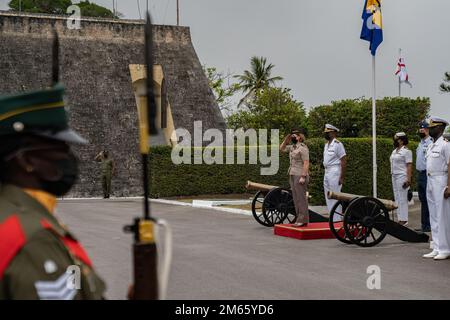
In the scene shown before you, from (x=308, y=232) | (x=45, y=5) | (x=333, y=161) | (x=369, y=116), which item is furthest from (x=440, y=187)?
(x=45, y=5)

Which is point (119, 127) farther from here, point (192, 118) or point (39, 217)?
point (39, 217)

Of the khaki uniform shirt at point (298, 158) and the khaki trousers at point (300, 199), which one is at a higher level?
the khaki uniform shirt at point (298, 158)

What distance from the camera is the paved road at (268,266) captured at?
7543 mm

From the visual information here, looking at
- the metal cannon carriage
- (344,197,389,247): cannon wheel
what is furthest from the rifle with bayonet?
(344,197,389,247): cannon wheel

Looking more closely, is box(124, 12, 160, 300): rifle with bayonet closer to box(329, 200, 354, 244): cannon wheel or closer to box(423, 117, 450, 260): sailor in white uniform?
box(423, 117, 450, 260): sailor in white uniform

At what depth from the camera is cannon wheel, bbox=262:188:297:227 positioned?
14430mm

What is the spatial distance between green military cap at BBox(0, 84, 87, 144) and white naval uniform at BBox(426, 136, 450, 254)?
822 centimetres

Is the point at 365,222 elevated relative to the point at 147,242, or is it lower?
lower

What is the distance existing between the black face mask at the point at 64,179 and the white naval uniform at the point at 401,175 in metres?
12.2

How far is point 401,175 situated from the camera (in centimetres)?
1424

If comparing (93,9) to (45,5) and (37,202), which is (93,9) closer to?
(45,5)

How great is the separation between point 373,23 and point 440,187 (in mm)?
9004

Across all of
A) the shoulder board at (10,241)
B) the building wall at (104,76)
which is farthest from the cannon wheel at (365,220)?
the building wall at (104,76)

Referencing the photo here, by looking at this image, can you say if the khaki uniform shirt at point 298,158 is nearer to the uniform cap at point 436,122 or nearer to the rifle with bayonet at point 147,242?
the uniform cap at point 436,122
